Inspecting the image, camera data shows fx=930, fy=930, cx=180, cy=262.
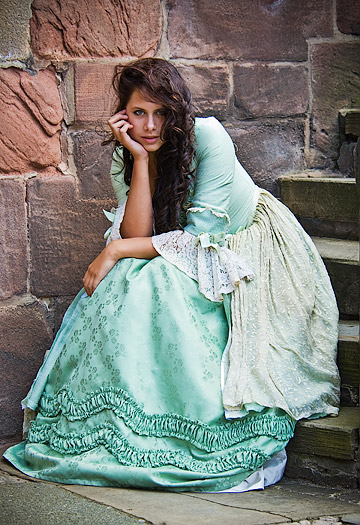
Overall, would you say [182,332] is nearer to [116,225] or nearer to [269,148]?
[116,225]

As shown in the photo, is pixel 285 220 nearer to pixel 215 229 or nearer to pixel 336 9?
pixel 215 229

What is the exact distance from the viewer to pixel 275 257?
11.6 ft

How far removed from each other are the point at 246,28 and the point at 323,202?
87 centimetres

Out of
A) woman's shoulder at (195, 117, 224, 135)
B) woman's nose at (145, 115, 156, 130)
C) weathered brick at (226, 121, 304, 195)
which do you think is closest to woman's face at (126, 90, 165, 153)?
woman's nose at (145, 115, 156, 130)

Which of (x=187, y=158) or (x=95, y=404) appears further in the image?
(x=187, y=158)

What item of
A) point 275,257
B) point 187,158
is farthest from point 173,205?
point 275,257

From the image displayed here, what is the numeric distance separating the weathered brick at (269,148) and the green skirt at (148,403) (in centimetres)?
112

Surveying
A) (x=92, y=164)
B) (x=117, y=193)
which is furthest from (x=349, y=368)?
(x=92, y=164)

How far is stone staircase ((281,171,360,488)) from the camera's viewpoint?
3205 mm

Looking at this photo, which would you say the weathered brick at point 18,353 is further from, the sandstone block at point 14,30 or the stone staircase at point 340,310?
the stone staircase at point 340,310

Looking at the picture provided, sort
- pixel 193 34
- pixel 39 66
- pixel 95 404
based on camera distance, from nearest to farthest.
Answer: pixel 95 404
pixel 39 66
pixel 193 34

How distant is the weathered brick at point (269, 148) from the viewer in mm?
4293

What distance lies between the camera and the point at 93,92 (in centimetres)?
398

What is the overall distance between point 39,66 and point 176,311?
1300mm
